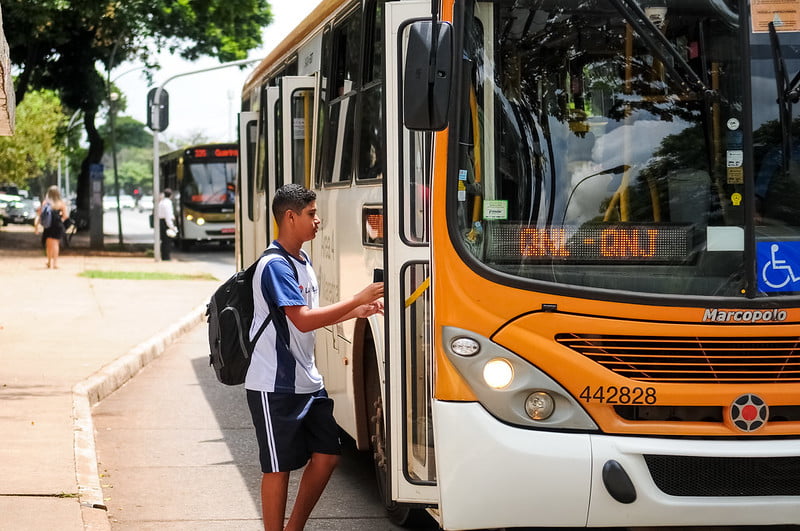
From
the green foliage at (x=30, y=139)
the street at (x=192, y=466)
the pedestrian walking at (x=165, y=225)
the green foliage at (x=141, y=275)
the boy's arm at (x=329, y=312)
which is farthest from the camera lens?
the green foliage at (x=30, y=139)

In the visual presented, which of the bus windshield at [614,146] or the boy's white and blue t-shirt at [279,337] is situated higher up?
the bus windshield at [614,146]

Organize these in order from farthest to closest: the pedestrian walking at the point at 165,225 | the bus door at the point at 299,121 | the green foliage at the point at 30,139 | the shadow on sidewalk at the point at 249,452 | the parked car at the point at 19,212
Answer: the green foliage at the point at 30,139 → the parked car at the point at 19,212 → the pedestrian walking at the point at 165,225 → the bus door at the point at 299,121 → the shadow on sidewalk at the point at 249,452

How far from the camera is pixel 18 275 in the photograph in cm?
2517

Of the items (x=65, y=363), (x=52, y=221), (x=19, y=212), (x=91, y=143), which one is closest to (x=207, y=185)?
(x=91, y=143)

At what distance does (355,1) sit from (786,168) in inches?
115

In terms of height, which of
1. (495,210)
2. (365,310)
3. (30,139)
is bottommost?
(365,310)

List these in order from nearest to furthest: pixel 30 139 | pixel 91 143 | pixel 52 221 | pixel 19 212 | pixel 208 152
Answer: pixel 52 221
pixel 91 143
pixel 208 152
pixel 19 212
pixel 30 139

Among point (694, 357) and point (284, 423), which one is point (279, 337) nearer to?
point (284, 423)

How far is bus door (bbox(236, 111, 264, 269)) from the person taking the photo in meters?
12.4

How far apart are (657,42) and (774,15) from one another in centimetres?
46

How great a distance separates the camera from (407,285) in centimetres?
554

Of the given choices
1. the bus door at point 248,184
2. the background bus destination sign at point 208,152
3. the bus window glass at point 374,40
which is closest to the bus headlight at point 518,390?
the bus window glass at point 374,40

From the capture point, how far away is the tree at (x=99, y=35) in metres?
30.7

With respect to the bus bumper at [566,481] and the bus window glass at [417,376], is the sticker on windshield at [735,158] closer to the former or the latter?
the bus bumper at [566,481]
